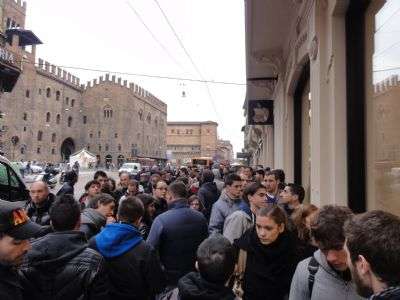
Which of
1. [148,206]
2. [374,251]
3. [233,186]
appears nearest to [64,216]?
[374,251]

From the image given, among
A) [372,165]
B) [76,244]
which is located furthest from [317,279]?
[372,165]

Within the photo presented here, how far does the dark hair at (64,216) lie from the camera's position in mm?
2900

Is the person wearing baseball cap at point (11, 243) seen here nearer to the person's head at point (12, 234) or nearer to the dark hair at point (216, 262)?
the person's head at point (12, 234)

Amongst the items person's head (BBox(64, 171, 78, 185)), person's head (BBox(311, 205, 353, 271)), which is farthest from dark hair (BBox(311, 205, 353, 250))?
person's head (BBox(64, 171, 78, 185))

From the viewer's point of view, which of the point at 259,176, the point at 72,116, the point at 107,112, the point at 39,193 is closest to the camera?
the point at 39,193

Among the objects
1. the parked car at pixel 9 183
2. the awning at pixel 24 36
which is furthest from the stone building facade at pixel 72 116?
the parked car at pixel 9 183

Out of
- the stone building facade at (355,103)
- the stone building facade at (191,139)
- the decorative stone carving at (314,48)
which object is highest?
the stone building facade at (191,139)

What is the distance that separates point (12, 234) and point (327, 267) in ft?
5.46

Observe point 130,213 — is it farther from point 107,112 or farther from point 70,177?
point 107,112

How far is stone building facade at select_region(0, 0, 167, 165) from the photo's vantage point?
195ft

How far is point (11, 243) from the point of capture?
214cm

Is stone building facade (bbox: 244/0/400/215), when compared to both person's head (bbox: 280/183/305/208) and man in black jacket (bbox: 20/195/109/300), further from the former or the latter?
man in black jacket (bbox: 20/195/109/300)

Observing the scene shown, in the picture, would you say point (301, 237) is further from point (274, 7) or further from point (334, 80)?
point (274, 7)

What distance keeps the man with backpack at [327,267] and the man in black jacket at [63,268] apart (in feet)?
4.25
